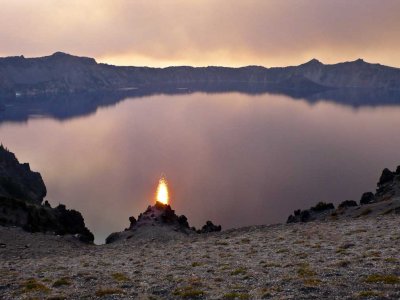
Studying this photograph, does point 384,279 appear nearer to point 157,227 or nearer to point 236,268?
point 236,268

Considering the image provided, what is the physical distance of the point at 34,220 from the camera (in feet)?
255

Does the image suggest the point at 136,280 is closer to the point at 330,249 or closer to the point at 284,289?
the point at 284,289

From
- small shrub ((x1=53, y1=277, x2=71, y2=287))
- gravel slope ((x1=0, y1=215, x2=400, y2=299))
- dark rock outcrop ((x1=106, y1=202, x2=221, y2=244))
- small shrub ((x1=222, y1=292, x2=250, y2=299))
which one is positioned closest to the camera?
small shrub ((x1=222, y1=292, x2=250, y2=299))

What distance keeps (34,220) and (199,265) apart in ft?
183

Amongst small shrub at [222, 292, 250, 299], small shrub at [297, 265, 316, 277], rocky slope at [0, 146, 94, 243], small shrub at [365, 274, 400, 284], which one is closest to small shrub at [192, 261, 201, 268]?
small shrub at [297, 265, 316, 277]

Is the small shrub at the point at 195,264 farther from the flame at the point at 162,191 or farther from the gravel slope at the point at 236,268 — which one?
the flame at the point at 162,191

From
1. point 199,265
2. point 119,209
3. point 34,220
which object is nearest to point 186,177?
point 119,209

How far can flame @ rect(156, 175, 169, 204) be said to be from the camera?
5634 inches

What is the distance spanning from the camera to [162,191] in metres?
156

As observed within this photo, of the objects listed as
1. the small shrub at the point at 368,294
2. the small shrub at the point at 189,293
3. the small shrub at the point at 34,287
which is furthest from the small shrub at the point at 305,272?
the small shrub at the point at 34,287

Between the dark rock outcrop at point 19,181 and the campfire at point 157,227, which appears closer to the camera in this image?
the campfire at point 157,227

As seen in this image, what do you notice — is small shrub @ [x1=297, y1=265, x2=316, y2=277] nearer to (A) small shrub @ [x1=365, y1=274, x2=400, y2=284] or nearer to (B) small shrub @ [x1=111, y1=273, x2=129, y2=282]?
(A) small shrub @ [x1=365, y1=274, x2=400, y2=284]

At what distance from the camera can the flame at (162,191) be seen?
143113mm

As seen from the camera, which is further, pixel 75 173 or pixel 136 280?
pixel 75 173
